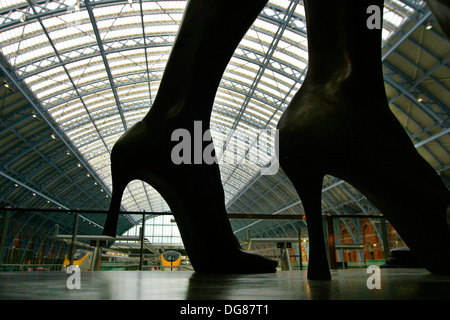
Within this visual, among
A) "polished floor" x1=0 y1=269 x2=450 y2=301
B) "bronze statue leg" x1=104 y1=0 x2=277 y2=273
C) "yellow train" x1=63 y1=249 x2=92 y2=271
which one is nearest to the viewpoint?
"polished floor" x1=0 y1=269 x2=450 y2=301

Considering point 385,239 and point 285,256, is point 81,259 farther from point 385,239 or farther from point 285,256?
point 385,239

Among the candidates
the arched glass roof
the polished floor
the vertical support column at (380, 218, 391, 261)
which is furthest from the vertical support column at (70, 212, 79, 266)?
the arched glass roof

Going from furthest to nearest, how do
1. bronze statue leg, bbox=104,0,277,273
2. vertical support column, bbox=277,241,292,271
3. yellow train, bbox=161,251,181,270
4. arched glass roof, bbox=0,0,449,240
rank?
arched glass roof, bbox=0,0,449,240
yellow train, bbox=161,251,181,270
vertical support column, bbox=277,241,292,271
bronze statue leg, bbox=104,0,277,273

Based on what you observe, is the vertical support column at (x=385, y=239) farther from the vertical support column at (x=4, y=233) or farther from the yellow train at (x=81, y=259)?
the vertical support column at (x=4, y=233)

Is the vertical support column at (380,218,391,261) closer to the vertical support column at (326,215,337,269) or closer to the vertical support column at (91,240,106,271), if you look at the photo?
the vertical support column at (326,215,337,269)

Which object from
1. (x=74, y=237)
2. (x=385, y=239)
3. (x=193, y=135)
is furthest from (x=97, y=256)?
(x=385, y=239)

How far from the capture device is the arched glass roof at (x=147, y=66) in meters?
11.5

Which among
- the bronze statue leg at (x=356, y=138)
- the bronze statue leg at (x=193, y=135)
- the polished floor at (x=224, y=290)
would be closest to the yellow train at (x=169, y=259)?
the bronze statue leg at (x=193, y=135)

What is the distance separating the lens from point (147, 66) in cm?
1691

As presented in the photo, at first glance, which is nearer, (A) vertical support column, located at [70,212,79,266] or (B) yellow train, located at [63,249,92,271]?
(B) yellow train, located at [63,249,92,271]

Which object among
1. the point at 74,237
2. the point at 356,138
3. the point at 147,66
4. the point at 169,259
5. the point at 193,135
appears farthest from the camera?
the point at 147,66

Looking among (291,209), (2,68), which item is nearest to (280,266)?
(2,68)

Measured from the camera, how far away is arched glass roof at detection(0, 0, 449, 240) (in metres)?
11.5
